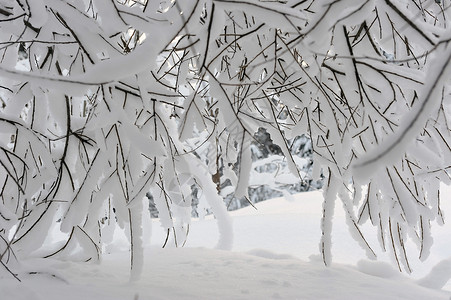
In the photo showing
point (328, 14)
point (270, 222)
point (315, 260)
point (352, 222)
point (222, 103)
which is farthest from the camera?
point (270, 222)

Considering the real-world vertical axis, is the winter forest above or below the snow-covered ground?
above

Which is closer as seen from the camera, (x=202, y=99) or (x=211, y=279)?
(x=202, y=99)

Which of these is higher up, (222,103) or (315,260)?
(222,103)

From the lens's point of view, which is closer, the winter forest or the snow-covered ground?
the winter forest

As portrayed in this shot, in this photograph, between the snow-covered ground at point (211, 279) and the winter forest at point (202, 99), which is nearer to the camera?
the winter forest at point (202, 99)

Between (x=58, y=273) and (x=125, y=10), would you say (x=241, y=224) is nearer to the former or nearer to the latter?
(x=58, y=273)

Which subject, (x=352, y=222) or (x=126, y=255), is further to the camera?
(x=126, y=255)

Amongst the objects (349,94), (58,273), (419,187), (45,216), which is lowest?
(58,273)

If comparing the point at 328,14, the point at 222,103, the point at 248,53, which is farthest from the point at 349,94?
the point at 328,14

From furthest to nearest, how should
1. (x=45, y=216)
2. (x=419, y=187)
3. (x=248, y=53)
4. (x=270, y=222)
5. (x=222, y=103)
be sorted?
(x=270, y=222) < (x=419, y=187) < (x=45, y=216) < (x=248, y=53) < (x=222, y=103)

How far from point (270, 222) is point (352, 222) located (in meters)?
2.07

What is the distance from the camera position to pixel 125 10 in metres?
1.18

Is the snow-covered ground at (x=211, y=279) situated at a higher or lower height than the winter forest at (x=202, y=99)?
lower

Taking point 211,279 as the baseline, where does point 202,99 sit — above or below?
above
